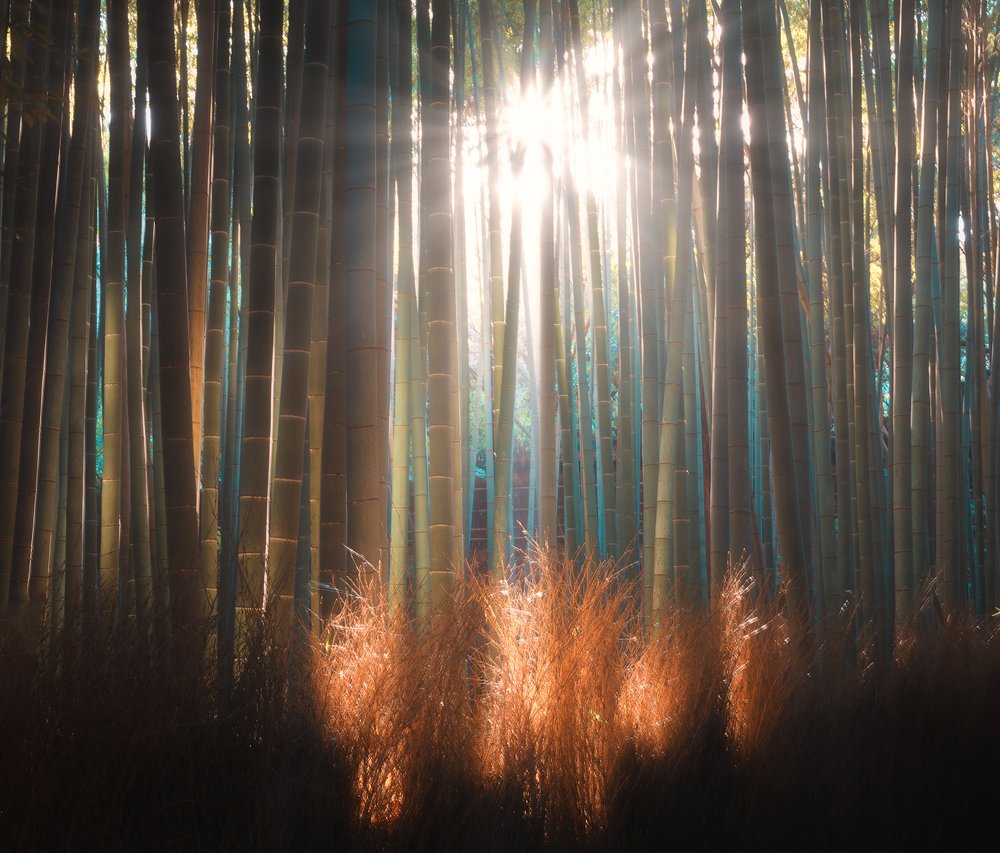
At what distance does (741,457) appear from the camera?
9.95ft

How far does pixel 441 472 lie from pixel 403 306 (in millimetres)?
712

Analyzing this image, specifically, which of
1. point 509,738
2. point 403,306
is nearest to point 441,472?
point 403,306

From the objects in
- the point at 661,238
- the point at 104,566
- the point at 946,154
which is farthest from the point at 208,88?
the point at 946,154

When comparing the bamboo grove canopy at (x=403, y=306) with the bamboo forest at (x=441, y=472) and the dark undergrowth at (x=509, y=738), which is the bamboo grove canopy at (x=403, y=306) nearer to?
the bamboo forest at (x=441, y=472)

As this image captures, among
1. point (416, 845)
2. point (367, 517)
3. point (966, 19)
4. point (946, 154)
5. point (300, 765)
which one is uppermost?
point (966, 19)

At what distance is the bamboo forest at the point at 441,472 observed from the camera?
1733 mm

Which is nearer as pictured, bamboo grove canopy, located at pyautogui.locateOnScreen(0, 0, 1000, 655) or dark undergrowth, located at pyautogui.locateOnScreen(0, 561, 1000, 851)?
dark undergrowth, located at pyautogui.locateOnScreen(0, 561, 1000, 851)

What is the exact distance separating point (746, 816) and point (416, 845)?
34.7 inches

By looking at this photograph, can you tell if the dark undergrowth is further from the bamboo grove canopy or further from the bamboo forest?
the bamboo grove canopy

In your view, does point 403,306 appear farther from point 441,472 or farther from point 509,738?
point 509,738

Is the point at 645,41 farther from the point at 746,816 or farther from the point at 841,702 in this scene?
the point at 746,816

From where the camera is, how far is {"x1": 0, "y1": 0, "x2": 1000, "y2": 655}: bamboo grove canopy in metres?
2.43

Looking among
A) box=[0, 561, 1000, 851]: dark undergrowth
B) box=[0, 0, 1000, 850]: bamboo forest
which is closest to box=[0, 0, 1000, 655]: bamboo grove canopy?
box=[0, 0, 1000, 850]: bamboo forest

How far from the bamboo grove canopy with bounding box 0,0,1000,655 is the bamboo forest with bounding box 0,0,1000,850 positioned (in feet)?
0.05
